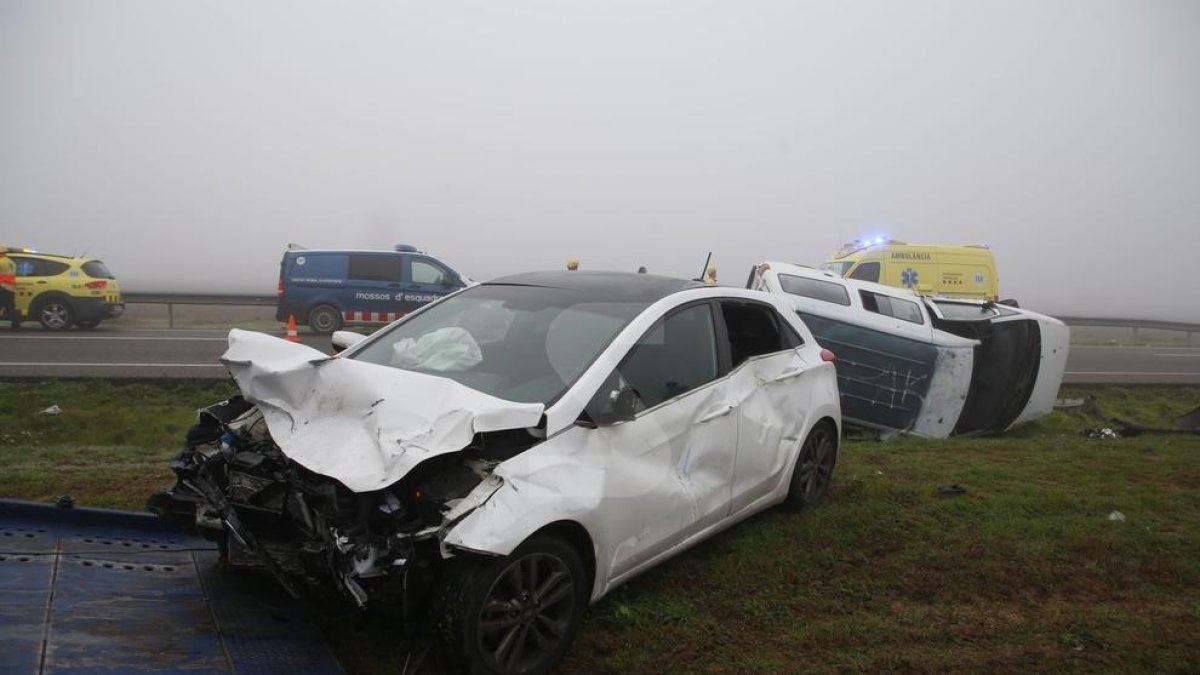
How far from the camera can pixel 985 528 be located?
5.00 meters

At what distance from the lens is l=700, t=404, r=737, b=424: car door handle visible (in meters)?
3.95

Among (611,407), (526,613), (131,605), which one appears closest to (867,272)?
(611,407)

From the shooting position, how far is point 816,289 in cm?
966

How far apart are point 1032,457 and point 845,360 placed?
2.32 meters

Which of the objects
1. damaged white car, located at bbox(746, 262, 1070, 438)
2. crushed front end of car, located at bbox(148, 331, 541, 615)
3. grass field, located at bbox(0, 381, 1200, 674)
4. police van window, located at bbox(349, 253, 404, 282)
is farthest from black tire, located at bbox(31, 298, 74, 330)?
crushed front end of car, located at bbox(148, 331, 541, 615)

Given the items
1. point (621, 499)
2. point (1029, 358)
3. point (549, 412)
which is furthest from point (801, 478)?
point (1029, 358)

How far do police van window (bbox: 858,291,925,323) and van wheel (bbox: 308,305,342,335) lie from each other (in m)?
11.4

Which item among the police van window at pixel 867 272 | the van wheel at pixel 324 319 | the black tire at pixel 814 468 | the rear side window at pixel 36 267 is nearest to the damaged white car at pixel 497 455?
the black tire at pixel 814 468

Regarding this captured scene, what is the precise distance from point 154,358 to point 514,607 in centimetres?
1144

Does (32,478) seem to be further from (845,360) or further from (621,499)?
(845,360)

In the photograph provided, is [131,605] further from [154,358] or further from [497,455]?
[154,358]

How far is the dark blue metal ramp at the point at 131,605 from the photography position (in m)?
2.90

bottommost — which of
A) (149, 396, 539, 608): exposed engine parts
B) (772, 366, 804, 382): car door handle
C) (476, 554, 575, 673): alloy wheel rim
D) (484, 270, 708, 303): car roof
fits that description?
(476, 554, 575, 673): alloy wheel rim

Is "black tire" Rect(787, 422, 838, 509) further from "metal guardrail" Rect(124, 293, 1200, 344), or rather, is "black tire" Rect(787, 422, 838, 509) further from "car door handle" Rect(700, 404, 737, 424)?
"metal guardrail" Rect(124, 293, 1200, 344)
